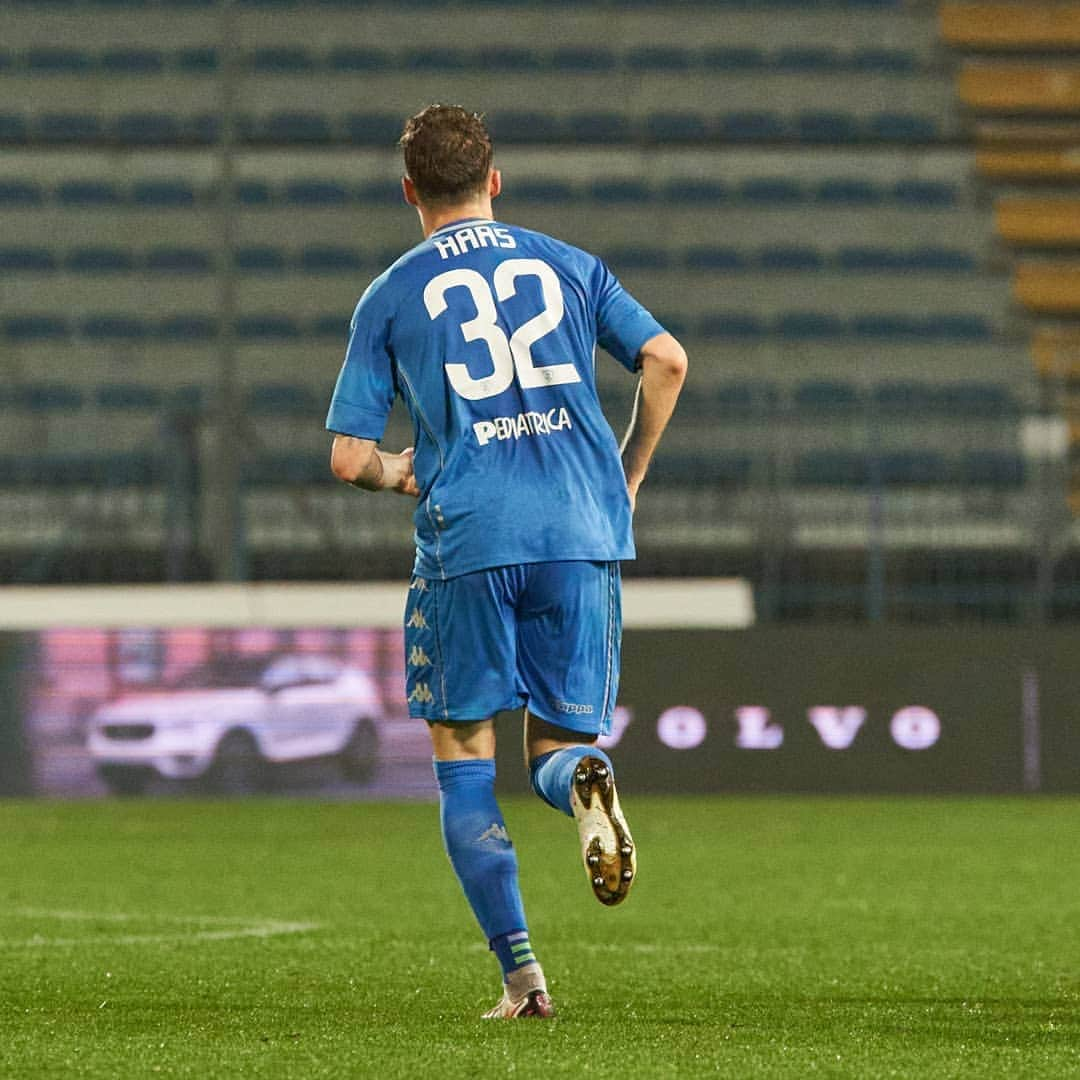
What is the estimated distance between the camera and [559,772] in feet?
11.6

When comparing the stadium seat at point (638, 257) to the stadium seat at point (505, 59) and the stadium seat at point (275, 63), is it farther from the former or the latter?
the stadium seat at point (275, 63)

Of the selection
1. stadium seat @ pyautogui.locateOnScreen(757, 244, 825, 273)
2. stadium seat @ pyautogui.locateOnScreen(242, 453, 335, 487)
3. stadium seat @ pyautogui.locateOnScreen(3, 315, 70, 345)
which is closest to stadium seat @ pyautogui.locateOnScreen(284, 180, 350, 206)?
stadium seat @ pyautogui.locateOnScreen(3, 315, 70, 345)

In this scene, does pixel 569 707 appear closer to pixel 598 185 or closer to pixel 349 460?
pixel 349 460

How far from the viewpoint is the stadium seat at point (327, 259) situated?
1947cm

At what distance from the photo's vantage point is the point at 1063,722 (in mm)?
11109

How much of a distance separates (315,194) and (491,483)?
54.5 ft

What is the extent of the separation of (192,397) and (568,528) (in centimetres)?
1501

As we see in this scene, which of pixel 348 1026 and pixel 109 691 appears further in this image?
pixel 109 691

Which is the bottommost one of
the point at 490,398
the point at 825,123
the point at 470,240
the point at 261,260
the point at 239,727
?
the point at 239,727

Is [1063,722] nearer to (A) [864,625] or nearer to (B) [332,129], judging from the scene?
(A) [864,625]

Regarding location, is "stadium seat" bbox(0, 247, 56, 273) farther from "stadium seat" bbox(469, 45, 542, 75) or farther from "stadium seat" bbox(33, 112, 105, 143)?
"stadium seat" bbox(469, 45, 542, 75)

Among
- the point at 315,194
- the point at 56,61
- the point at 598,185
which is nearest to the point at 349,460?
the point at 315,194

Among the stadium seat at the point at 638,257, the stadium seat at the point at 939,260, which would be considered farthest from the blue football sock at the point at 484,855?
the stadium seat at the point at 939,260

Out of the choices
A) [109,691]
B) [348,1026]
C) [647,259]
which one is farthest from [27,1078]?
[647,259]
